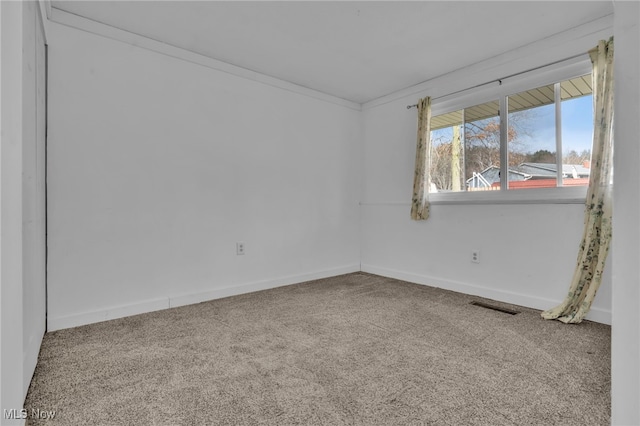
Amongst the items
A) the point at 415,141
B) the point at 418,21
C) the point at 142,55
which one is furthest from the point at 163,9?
the point at 415,141

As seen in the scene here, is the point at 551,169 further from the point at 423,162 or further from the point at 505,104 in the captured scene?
the point at 423,162

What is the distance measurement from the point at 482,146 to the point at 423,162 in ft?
1.86

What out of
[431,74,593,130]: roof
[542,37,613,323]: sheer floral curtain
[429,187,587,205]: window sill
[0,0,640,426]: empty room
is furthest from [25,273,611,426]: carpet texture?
[431,74,593,130]: roof

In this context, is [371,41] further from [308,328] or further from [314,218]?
[308,328]

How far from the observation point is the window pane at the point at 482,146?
3.09 metres

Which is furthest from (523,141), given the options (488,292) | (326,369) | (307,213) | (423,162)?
(326,369)

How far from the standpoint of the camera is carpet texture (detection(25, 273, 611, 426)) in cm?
134

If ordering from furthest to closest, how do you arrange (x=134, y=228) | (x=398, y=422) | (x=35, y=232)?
(x=134, y=228)
(x=35, y=232)
(x=398, y=422)

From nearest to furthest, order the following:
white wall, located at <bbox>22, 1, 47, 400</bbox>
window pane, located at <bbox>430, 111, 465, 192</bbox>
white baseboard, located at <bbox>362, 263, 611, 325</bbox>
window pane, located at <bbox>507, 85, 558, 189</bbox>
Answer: white wall, located at <bbox>22, 1, 47, 400</bbox>, white baseboard, located at <bbox>362, 263, 611, 325</bbox>, window pane, located at <bbox>507, 85, 558, 189</bbox>, window pane, located at <bbox>430, 111, 465, 192</bbox>

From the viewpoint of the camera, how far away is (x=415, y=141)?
12.0ft

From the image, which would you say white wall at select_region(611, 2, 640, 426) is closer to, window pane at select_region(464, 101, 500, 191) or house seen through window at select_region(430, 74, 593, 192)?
house seen through window at select_region(430, 74, 593, 192)

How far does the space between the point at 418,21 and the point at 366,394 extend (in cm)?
244

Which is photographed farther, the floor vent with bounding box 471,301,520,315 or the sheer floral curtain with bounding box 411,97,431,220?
the sheer floral curtain with bounding box 411,97,431,220

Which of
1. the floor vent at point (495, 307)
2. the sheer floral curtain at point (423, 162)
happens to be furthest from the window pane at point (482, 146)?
the floor vent at point (495, 307)
